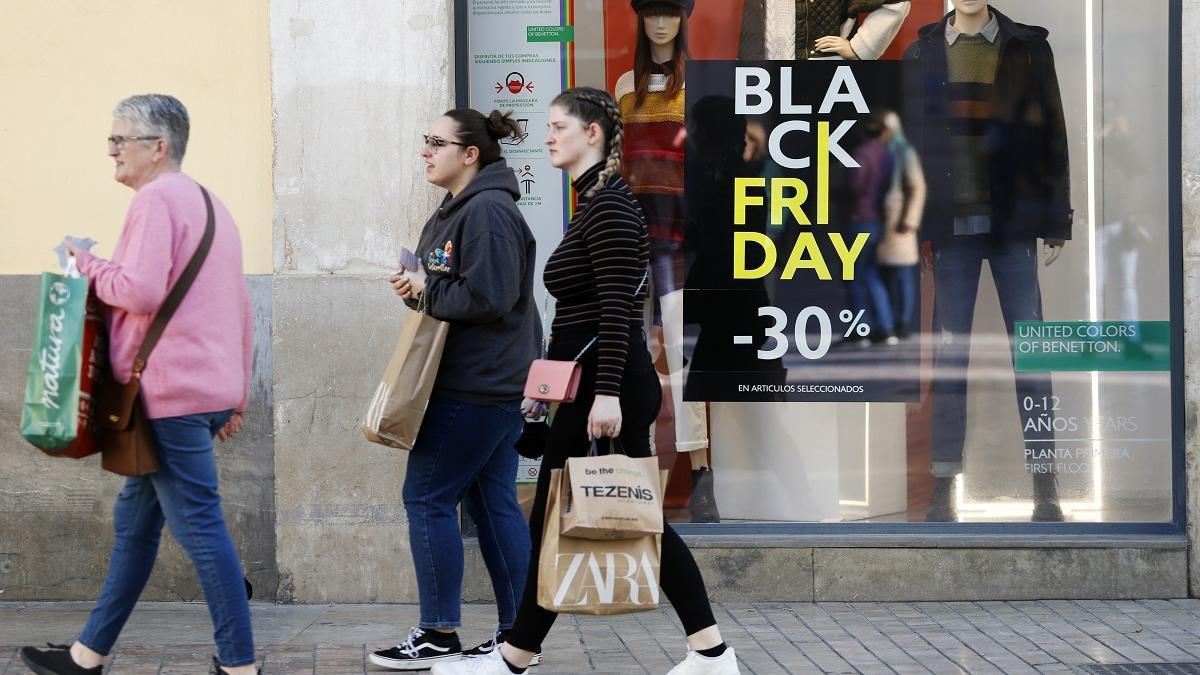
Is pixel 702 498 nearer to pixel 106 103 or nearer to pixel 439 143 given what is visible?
pixel 439 143

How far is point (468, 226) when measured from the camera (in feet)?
16.3

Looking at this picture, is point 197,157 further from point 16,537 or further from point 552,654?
point 552,654

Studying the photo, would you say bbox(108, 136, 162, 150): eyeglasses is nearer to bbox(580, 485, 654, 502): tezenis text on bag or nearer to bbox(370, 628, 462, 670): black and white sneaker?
bbox(580, 485, 654, 502): tezenis text on bag

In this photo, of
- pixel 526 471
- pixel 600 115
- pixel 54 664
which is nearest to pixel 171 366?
pixel 54 664

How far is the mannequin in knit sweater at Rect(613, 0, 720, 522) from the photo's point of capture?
6.60m

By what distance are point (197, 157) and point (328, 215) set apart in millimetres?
625

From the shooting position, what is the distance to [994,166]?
6617 mm

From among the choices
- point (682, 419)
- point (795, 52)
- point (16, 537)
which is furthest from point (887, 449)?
point (16, 537)

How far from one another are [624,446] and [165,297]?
1.41 m

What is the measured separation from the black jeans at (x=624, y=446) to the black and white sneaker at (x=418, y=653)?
1.67 feet

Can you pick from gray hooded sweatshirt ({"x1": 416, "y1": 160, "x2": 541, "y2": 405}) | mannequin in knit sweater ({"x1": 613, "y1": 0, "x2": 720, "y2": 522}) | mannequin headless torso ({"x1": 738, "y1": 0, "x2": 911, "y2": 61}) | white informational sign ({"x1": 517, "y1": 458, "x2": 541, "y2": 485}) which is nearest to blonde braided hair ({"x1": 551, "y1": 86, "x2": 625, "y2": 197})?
gray hooded sweatshirt ({"x1": 416, "y1": 160, "x2": 541, "y2": 405})

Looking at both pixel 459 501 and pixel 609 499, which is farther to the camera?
pixel 459 501

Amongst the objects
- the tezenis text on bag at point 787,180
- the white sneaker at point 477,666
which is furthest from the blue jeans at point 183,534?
the tezenis text on bag at point 787,180

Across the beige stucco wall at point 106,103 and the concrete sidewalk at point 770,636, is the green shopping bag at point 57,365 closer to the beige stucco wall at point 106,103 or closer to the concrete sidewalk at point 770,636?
the concrete sidewalk at point 770,636
